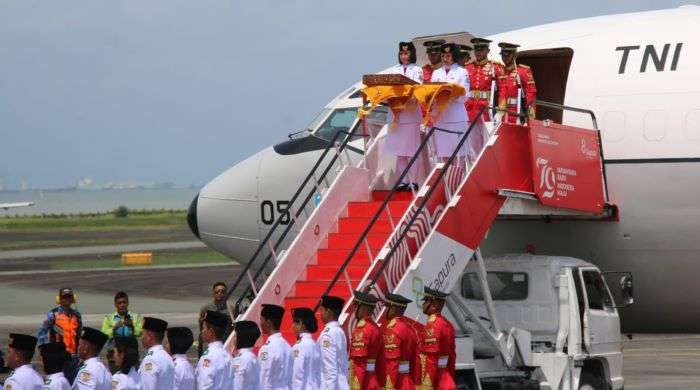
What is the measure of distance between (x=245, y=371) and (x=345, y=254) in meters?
4.33

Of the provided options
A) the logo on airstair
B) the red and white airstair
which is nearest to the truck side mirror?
the red and white airstair

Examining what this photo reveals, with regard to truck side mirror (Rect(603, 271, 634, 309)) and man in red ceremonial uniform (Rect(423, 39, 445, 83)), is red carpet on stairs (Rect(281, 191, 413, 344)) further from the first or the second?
truck side mirror (Rect(603, 271, 634, 309))

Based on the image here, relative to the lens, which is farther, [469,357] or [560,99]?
[560,99]

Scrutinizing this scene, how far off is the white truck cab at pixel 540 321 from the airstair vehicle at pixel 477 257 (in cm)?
2

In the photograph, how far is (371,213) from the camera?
69.8ft

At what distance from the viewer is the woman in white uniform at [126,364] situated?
49.6 ft

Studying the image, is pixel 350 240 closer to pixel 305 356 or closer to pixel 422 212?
pixel 422 212

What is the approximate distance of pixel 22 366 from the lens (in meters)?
14.7

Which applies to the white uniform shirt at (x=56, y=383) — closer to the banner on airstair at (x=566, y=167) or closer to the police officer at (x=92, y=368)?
the police officer at (x=92, y=368)

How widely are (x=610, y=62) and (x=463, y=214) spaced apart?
400 centimetres

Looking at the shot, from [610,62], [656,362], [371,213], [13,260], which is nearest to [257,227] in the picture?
[371,213]

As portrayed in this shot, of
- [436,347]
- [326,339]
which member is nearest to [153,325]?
[326,339]

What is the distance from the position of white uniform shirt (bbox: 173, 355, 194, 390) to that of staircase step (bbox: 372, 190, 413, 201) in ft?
19.4

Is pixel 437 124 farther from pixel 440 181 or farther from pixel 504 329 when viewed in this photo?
pixel 504 329
